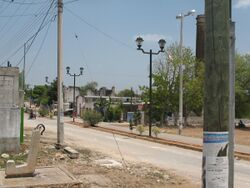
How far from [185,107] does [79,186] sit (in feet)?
150

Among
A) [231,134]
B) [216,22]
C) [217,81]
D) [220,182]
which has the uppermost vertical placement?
[216,22]

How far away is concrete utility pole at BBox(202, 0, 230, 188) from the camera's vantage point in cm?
528

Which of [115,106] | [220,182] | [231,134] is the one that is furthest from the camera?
[115,106]

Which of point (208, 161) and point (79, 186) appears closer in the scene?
point (208, 161)

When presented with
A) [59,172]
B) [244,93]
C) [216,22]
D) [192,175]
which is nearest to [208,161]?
[216,22]

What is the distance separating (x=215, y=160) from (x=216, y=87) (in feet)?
2.48

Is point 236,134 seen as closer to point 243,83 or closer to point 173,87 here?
point 173,87

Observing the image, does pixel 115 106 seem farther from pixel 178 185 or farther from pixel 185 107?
pixel 178 185

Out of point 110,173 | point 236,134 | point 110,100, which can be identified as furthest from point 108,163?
point 110,100

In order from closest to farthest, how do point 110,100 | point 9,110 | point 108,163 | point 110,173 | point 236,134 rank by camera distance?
1. point 110,173
2. point 108,163
3. point 9,110
4. point 236,134
5. point 110,100

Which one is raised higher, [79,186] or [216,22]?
[216,22]

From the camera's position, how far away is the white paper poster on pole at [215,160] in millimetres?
5188

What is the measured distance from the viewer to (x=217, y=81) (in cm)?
529

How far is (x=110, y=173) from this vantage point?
14617 millimetres
